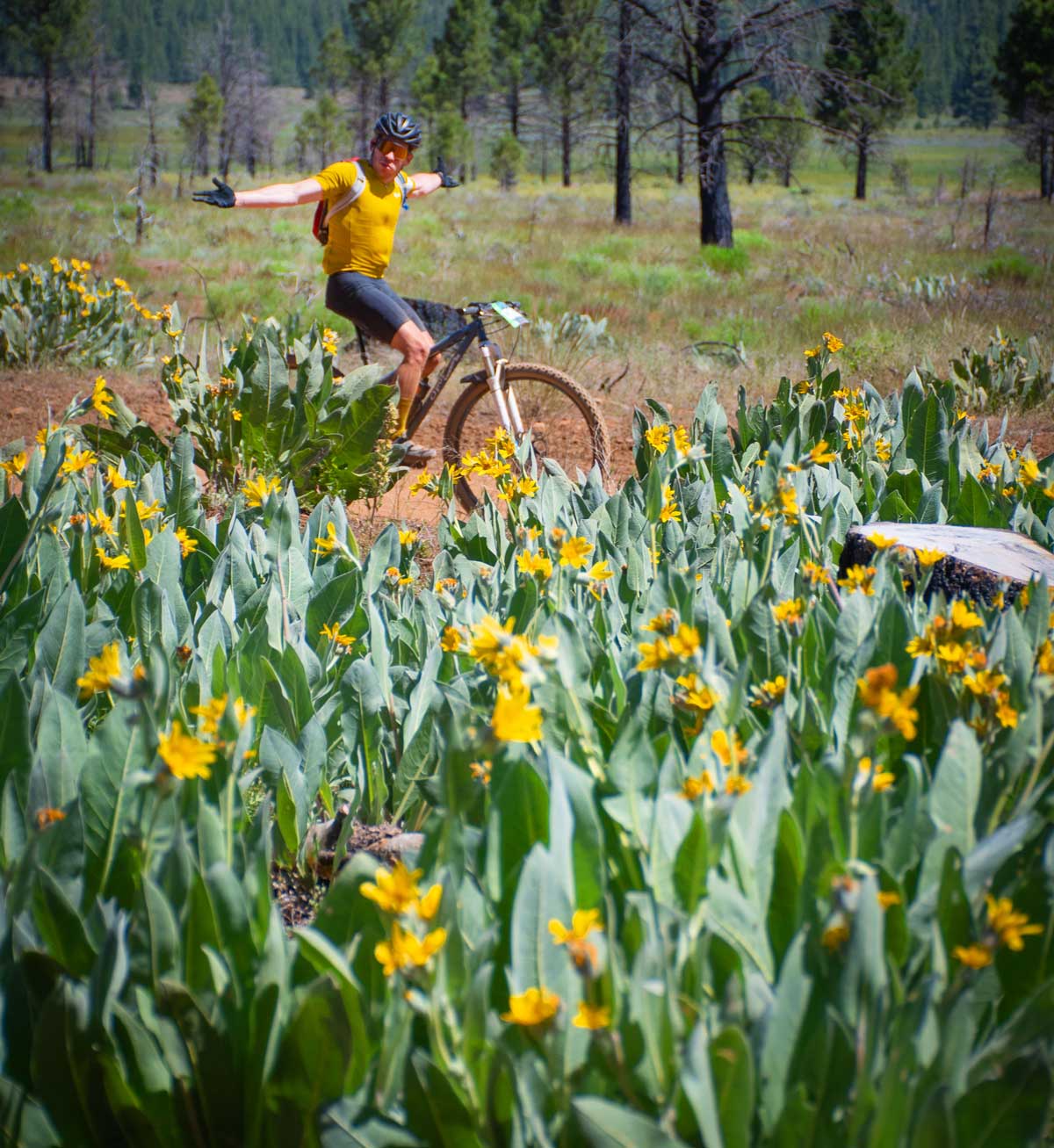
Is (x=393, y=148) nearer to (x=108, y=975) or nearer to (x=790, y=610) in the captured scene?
(x=790, y=610)

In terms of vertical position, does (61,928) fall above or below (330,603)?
below

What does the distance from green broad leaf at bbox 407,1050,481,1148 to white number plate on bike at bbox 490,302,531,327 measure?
438 cm

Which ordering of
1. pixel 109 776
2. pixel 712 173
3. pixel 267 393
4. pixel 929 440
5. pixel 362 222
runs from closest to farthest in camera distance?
pixel 109 776
pixel 929 440
pixel 267 393
pixel 362 222
pixel 712 173

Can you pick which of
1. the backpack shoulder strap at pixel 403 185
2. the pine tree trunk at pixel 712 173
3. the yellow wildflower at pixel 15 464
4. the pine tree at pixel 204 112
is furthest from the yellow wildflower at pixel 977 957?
the pine tree at pixel 204 112

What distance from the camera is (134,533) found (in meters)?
2.54

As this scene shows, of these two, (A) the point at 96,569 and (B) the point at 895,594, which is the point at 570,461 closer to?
(A) the point at 96,569

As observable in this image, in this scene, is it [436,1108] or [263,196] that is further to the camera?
[263,196]

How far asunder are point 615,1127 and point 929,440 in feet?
10.2

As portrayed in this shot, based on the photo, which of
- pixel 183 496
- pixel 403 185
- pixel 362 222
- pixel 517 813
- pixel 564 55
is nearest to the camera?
pixel 517 813

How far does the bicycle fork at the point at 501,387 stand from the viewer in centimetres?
519

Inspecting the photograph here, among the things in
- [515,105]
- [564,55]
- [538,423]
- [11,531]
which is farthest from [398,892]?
[515,105]

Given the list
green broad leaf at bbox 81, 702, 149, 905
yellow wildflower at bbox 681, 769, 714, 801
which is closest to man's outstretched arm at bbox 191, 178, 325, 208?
green broad leaf at bbox 81, 702, 149, 905

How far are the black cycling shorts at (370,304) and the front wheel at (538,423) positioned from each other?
55cm

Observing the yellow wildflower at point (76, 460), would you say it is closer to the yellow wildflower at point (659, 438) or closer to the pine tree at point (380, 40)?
the yellow wildflower at point (659, 438)
